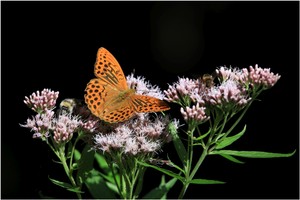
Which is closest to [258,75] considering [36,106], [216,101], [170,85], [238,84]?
[238,84]

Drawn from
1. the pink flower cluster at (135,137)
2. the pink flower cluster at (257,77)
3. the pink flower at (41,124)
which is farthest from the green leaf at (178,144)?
the pink flower at (41,124)

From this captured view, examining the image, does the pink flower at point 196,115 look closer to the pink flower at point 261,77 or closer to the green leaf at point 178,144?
the green leaf at point 178,144

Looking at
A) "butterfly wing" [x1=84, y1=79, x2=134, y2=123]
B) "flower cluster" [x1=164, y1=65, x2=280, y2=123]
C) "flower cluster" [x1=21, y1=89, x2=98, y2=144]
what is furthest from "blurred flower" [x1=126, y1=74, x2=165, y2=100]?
"flower cluster" [x1=21, y1=89, x2=98, y2=144]

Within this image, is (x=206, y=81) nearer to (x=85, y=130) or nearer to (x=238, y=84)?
(x=238, y=84)

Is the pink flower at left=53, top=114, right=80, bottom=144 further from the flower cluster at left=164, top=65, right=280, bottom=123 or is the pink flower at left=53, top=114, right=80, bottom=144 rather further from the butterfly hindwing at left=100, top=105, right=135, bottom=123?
the flower cluster at left=164, top=65, right=280, bottom=123

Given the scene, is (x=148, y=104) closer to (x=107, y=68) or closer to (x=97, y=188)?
(x=107, y=68)

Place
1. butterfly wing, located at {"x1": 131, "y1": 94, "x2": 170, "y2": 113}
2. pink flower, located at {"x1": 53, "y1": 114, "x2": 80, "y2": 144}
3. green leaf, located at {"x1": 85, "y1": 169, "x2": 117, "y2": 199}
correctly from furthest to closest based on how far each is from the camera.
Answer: green leaf, located at {"x1": 85, "y1": 169, "x2": 117, "y2": 199}
pink flower, located at {"x1": 53, "y1": 114, "x2": 80, "y2": 144}
butterfly wing, located at {"x1": 131, "y1": 94, "x2": 170, "y2": 113}

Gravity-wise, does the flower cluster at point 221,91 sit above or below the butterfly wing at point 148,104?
above
